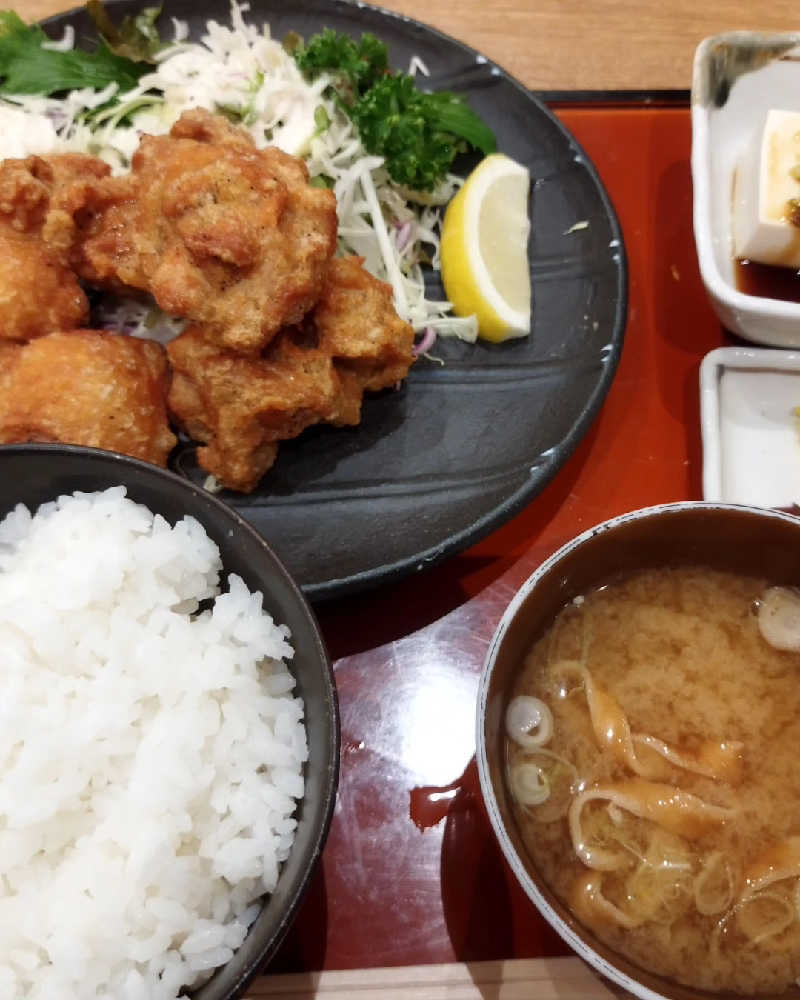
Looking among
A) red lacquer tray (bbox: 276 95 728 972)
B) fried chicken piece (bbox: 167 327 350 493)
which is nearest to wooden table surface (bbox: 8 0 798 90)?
red lacquer tray (bbox: 276 95 728 972)

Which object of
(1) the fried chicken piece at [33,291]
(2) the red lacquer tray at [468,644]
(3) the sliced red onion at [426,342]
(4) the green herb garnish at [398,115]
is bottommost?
(2) the red lacquer tray at [468,644]

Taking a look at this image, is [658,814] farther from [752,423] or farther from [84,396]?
[84,396]

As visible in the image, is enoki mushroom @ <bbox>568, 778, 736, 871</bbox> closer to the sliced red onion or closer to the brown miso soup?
the brown miso soup

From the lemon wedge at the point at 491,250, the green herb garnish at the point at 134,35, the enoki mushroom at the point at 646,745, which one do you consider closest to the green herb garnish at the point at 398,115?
the lemon wedge at the point at 491,250

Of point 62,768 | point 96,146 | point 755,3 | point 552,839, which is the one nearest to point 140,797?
point 62,768

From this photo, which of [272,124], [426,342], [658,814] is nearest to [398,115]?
[272,124]

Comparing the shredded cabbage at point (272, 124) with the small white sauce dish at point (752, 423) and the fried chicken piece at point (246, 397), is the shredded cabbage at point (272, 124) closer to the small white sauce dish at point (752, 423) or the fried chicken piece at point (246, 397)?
the fried chicken piece at point (246, 397)
